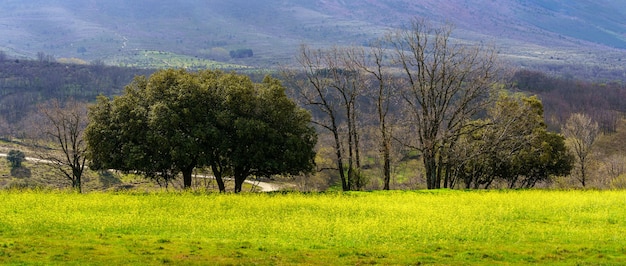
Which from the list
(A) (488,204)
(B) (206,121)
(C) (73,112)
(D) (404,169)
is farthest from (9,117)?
(A) (488,204)

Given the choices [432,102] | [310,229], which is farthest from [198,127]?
[432,102]

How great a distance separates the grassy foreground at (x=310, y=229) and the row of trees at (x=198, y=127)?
15.2 ft

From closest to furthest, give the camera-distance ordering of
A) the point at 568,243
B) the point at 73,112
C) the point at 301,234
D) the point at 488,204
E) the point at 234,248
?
the point at 234,248
the point at 568,243
the point at 301,234
the point at 488,204
the point at 73,112

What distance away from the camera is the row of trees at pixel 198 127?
1540 inches

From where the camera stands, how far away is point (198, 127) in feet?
129

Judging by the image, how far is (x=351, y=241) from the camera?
22.1m

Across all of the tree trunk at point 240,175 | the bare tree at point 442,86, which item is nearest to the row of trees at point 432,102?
the bare tree at point 442,86

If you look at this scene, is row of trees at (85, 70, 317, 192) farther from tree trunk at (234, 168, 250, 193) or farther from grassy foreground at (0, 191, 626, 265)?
grassy foreground at (0, 191, 626, 265)

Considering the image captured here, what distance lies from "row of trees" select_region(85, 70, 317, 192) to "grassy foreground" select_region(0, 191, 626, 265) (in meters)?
4.63

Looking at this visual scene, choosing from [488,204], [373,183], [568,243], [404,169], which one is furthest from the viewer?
[404,169]

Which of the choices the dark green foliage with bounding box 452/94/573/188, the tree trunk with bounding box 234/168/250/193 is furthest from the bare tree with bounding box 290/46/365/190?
the dark green foliage with bounding box 452/94/573/188

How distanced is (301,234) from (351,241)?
235cm

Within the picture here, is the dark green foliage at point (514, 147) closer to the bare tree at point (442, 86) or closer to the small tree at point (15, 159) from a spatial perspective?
the bare tree at point (442, 86)

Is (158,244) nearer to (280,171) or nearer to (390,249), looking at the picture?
(390,249)
